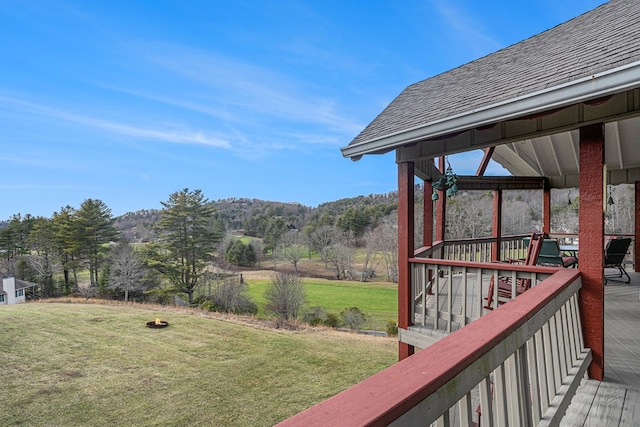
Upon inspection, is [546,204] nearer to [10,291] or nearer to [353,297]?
[353,297]

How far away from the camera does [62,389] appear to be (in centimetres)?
1352

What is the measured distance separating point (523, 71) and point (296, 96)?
42.5 m

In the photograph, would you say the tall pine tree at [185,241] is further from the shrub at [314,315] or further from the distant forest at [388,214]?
the shrub at [314,315]

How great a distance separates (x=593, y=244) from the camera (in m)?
2.81

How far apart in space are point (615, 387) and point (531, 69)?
294 cm

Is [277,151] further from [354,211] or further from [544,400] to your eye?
[544,400]

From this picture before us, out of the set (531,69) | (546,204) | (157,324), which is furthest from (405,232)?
(157,324)

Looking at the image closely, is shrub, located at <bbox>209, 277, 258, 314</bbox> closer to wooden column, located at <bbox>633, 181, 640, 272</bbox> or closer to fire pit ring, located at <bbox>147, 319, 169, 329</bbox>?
fire pit ring, located at <bbox>147, 319, 169, 329</bbox>

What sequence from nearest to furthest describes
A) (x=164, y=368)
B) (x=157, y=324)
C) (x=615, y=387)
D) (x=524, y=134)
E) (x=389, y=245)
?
(x=615, y=387) < (x=524, y=134) < (x=164, y=368) < (x=157, y=324) < (x=389, y=245)

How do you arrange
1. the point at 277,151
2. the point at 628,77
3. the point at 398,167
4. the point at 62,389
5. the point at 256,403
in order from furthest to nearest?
the point at 277,151 < the point at 62,389 < the point at 256,403 < the point at 398,167 < the point at 628,77

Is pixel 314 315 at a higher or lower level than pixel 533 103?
lower

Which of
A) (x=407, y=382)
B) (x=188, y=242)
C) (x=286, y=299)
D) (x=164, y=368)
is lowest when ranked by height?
(x=164, y=368)

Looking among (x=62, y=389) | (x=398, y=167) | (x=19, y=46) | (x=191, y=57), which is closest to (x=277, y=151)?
(x=191, y=57)

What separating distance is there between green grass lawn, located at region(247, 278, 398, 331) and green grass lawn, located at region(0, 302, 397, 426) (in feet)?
15.7
